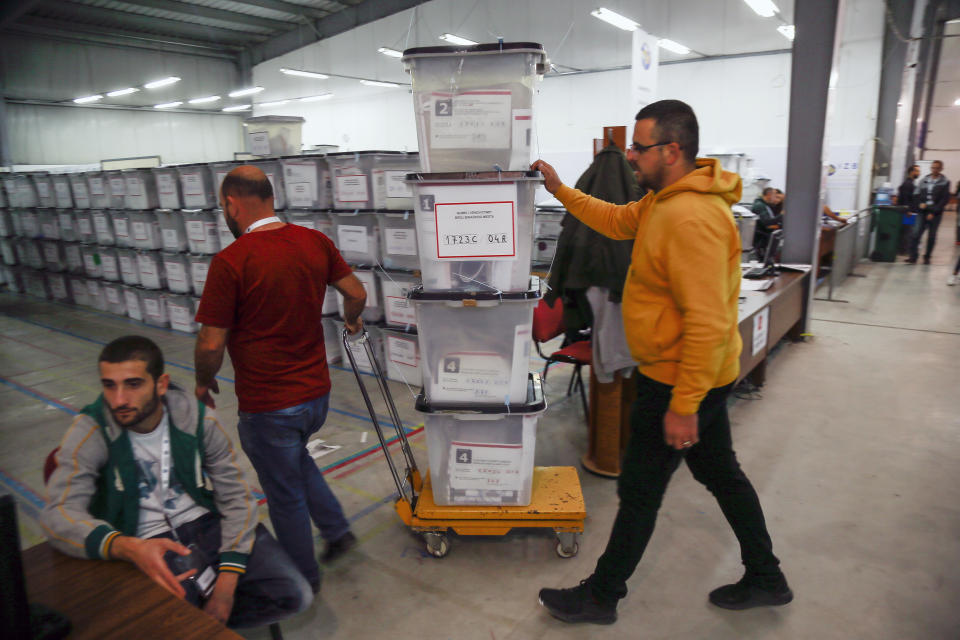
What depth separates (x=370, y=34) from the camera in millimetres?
14305

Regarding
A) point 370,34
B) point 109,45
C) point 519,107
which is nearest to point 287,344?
point 519,107

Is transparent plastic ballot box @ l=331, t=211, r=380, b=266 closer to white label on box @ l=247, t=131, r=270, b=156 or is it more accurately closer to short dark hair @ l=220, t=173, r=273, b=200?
white label on box @ l=247, t=131, r=270, b=156

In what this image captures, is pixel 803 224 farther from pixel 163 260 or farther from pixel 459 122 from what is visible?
pixel 163 260

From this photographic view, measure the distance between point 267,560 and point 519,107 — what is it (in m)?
1.81

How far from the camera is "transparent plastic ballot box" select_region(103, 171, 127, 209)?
678cm

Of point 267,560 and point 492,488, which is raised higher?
point 267,560

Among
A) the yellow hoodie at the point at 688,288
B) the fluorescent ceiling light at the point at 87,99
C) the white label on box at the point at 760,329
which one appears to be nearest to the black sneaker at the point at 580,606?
the yellow hoodie at the point at 688,288

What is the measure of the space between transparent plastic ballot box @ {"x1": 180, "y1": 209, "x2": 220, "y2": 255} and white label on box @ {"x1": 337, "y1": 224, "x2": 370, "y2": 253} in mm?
1977

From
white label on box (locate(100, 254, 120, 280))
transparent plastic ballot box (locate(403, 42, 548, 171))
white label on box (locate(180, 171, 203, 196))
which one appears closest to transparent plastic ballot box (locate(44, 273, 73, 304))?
white label on box (locate(100, 254, 120, 280))

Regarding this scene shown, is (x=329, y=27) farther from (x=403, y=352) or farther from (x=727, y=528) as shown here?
(x=727, y=528)

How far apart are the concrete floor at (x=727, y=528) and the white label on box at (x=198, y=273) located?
150 cm

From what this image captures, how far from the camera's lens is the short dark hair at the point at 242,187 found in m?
2.12

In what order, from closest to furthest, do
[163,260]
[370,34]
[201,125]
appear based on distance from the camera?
[163,260], [370,34], [201,125]

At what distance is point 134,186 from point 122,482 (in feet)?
20.2
